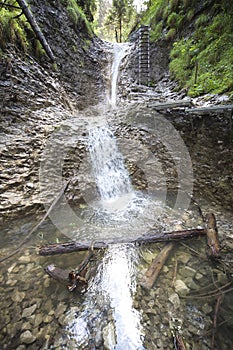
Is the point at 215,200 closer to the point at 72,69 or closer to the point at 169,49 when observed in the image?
the point at 169,49

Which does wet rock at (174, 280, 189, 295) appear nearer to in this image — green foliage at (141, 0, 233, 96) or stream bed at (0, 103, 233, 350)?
stream bed at (0, 103, 233, 350)

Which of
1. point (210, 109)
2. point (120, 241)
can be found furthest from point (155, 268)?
point (210, 109)

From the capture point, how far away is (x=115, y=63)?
1084 cm

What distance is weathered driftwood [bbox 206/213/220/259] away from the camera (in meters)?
2.47

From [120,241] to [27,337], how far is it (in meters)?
1.58

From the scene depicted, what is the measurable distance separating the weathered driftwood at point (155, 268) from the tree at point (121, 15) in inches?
884

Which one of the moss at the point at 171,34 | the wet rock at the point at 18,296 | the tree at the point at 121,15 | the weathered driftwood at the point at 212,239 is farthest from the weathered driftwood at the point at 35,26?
the tree at the point at 121,15

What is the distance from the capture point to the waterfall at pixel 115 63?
9.39 m

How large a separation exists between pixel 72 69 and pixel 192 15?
5.55 m

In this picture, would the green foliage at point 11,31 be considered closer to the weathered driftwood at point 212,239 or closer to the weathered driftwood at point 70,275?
the weathered driftwood at point 70,275

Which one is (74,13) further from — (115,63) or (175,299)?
(175,299)

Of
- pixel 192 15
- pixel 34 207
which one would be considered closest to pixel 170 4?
pixel 192 15

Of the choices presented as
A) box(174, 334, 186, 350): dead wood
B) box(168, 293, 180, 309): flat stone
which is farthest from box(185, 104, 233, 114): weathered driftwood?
box(174, 334, 186, 350): dead wood

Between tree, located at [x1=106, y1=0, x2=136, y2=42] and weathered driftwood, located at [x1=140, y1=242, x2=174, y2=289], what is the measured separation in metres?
22.5
